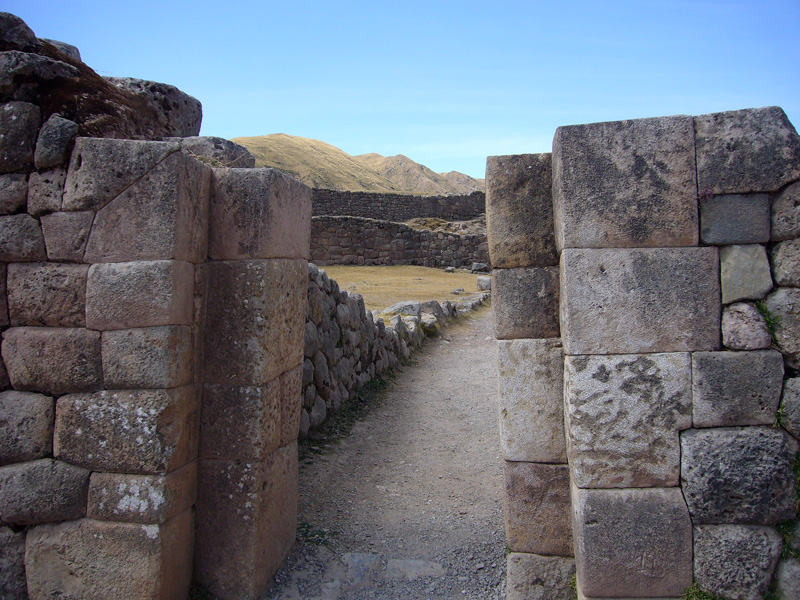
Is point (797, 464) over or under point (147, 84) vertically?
under

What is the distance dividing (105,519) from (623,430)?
3185 millimetres

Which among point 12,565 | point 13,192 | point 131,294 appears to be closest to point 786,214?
point 131,294

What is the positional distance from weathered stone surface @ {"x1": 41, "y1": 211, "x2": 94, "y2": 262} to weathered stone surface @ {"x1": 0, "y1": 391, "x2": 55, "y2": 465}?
90 cm

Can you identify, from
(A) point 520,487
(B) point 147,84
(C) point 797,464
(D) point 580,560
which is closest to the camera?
(C) point 797,464

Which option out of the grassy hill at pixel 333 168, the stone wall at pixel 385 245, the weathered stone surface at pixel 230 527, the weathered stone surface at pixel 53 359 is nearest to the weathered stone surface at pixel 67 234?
the weathered stone surface at pixel 53 359

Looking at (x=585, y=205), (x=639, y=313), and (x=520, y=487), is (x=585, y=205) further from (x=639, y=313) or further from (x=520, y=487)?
(x=520, y=487)

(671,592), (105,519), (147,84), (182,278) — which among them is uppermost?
(147,84)

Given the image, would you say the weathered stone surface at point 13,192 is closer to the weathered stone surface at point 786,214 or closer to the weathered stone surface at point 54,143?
the weathered stone surface at point 54,143

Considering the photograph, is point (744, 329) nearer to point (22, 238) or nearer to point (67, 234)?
point (67, 234)

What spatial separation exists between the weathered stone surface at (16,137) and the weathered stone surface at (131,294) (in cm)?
89

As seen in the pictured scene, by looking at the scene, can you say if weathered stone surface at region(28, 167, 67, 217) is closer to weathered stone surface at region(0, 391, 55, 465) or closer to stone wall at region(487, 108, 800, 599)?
weathered stone surface at region(0, 391, 55, 465)

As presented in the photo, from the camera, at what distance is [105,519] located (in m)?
3.45

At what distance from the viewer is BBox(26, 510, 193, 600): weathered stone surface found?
11.1 feet

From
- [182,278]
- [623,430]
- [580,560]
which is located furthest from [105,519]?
[623,430]
